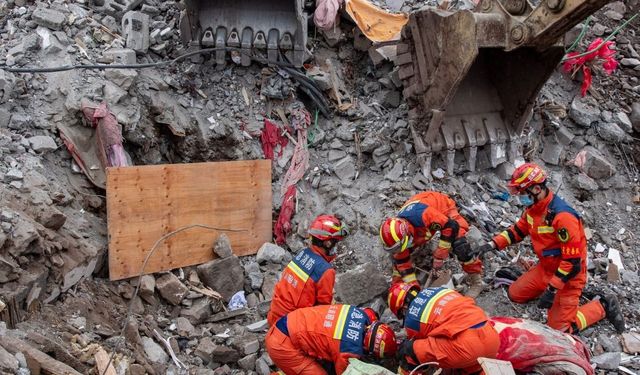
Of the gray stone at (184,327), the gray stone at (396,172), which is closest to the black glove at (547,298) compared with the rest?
the gray stone at (396,172)

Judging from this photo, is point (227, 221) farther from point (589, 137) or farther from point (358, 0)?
point (589, 137)

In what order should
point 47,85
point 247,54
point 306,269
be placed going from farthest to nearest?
point 247,54 → point 47,85 → point 306,269

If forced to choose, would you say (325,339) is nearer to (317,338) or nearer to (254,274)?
(317,338)

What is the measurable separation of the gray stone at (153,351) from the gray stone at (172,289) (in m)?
0.69

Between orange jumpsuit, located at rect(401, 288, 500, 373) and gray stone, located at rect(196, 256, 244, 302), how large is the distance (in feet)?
8.24

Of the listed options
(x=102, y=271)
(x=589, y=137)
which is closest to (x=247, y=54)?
(x=102, y=271)

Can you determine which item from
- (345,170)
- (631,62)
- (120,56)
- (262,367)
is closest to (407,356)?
(262,367)

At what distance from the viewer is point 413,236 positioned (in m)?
6.02

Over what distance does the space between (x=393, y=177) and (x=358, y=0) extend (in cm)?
232

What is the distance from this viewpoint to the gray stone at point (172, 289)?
622 cm

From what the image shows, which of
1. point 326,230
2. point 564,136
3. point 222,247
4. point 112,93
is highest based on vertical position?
point 112,93

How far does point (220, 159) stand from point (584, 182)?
4.48 metres

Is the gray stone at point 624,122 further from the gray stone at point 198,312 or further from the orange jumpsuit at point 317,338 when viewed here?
the gray stone at point 198,312

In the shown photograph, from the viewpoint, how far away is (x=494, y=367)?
409cm
